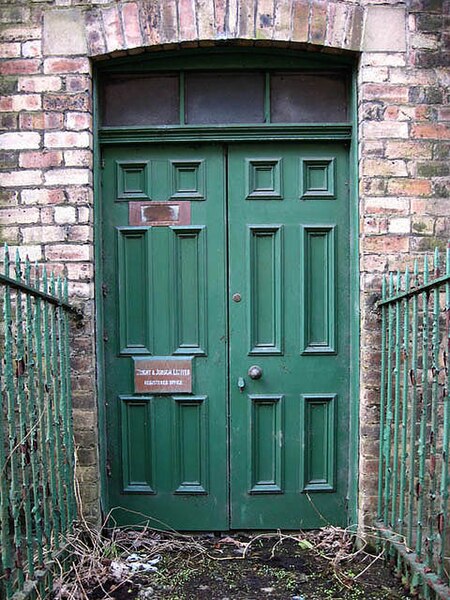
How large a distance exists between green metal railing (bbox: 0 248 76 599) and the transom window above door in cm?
132

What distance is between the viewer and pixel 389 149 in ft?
12.2

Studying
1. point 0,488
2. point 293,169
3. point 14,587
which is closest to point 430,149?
point 293,169

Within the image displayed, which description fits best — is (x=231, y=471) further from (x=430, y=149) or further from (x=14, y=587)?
(x=430, y=149)

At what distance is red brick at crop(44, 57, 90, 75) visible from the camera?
3.75m

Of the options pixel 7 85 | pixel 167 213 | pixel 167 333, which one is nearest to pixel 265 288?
pixel 167 333

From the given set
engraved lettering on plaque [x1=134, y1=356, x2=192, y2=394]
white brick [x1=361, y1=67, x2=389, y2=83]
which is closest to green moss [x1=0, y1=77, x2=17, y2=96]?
engraved lettering on plaque [x1=134, y1=356, x2=192, y2=394]

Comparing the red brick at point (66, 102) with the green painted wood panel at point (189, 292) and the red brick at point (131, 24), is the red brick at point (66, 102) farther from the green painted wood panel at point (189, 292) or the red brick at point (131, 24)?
the green painted wood panel at point (189, 292)

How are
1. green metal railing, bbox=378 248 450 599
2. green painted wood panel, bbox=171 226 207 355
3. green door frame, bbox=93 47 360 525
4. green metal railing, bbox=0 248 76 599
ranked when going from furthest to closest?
green painted wood panel, bbox=171 226 207 355 → green door frame, bbox=93 47 360 525 → green metal railing, bbox=378 248 450 599 → green metal railing, bbox=0 248 76 599

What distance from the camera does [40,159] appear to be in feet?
12.4

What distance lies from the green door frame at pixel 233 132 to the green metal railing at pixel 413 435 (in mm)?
278

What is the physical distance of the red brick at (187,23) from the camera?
3705 millimetres

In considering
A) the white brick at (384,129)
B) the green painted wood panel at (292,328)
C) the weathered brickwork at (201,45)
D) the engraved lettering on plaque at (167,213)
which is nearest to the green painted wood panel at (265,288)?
the green painted wood panel at (292,328)

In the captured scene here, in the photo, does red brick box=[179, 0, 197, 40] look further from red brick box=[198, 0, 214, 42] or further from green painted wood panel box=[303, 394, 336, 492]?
green painted wood panel box=[303, 394, 336, 492]

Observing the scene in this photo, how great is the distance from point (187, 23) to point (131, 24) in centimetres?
35
